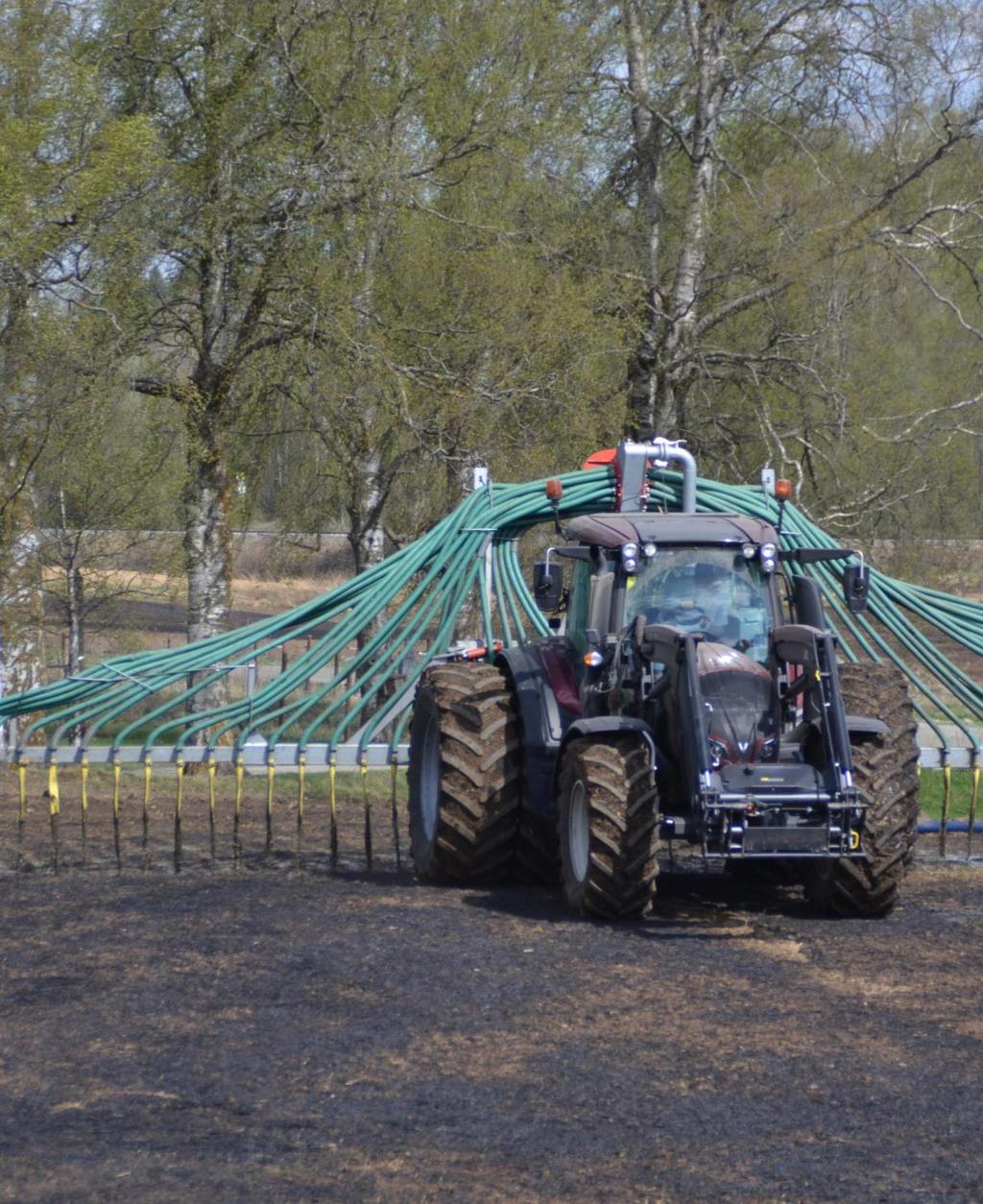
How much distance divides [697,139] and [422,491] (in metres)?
4.95

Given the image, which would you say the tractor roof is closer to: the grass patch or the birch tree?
the grass patch

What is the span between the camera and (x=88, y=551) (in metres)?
18.4

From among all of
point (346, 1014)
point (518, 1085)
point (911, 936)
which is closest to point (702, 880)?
point (911, 936)

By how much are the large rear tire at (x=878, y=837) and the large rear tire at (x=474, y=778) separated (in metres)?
1.75

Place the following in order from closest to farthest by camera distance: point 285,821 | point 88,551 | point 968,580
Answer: point 285,821, point 88,551, point 968,580

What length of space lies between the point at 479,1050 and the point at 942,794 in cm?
1117

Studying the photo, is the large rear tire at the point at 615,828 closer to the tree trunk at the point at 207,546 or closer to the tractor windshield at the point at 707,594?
the tractor windshield at the point at 707,594

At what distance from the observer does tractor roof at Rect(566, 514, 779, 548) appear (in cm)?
934

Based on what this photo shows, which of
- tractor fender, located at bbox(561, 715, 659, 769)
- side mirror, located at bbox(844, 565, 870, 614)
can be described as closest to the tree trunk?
side mirror, located at bbox(844, 565, 870, 614)

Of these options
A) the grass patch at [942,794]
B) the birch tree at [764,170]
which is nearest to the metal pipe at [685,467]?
the grass patch at [942,794]

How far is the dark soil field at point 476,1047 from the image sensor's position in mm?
4973

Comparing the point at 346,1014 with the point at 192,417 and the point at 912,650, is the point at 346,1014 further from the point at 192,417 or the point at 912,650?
the point at 192,417

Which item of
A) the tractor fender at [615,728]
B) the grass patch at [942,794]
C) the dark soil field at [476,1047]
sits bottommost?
the grass patch at [942,794]

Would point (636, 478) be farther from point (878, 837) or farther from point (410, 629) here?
point (878, 837)
